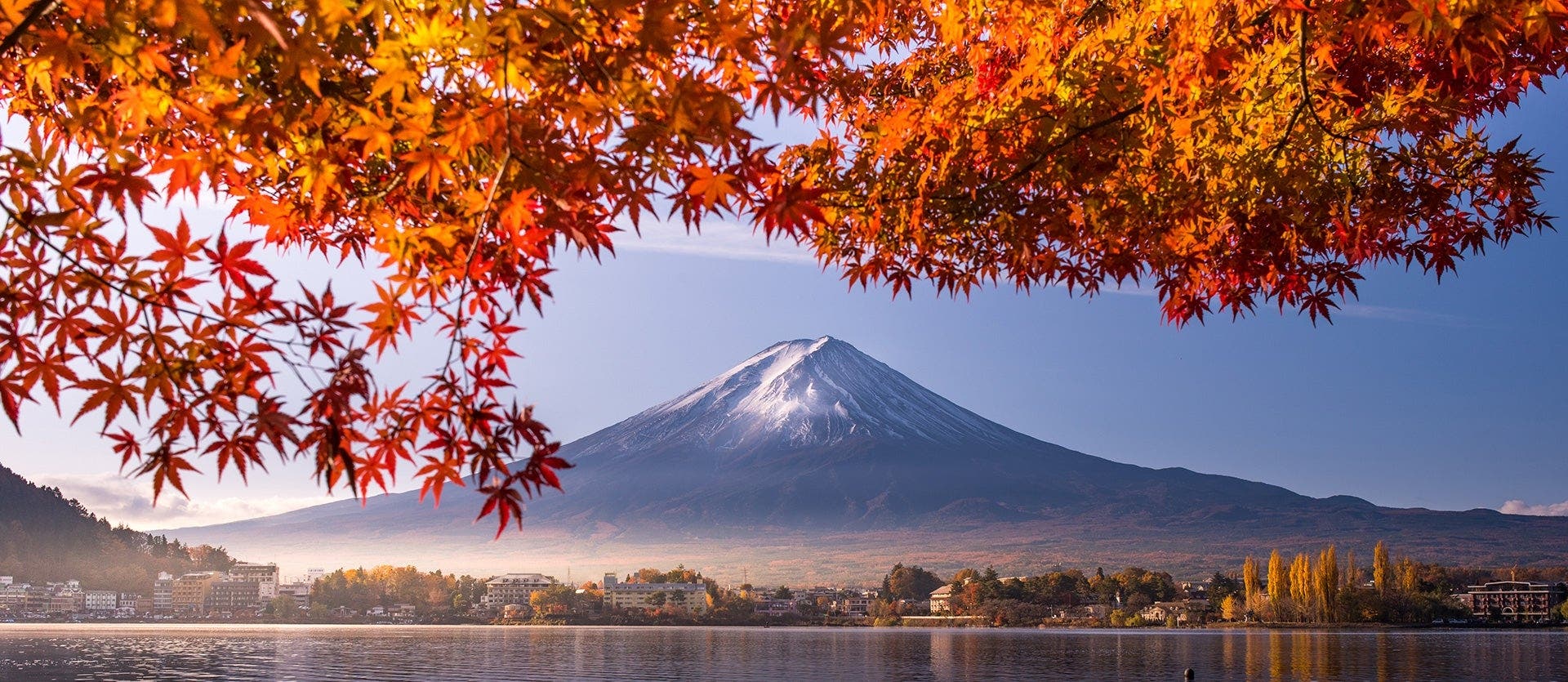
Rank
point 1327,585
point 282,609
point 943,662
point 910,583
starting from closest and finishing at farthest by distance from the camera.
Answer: point 943,662
point 1327,585
point 910,583
point 282,609

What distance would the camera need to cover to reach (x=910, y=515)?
7352 inches

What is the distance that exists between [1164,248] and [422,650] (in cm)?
9399

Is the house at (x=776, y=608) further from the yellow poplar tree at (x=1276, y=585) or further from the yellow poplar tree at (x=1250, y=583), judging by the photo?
the yellow poplar tree at (x=1276, y=585)

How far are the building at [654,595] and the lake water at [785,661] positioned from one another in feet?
190

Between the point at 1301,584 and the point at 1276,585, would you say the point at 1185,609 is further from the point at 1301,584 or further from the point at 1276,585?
the point at 1301,584

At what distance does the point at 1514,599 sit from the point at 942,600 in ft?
216

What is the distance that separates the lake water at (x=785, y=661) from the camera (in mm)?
54844

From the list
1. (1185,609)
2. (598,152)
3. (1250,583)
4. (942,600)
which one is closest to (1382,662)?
(1250,583)

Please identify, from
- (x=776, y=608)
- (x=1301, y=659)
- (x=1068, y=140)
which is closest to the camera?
(x=1068, y=140)

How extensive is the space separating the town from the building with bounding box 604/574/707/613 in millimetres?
259

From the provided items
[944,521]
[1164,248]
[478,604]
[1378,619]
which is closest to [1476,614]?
[1378,619]

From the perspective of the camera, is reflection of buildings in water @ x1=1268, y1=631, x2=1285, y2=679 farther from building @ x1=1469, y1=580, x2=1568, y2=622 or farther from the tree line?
building @ x1=1469, y1=580, x2=1568, y2=622

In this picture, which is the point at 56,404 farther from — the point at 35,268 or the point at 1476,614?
the point at 1476,614

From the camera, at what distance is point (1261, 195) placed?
6.32 metres
